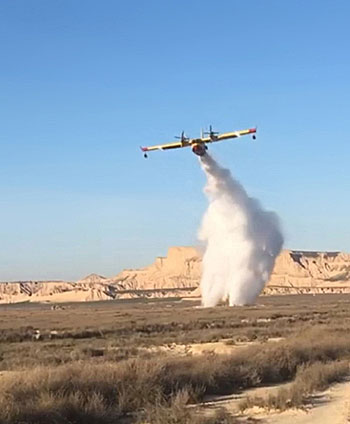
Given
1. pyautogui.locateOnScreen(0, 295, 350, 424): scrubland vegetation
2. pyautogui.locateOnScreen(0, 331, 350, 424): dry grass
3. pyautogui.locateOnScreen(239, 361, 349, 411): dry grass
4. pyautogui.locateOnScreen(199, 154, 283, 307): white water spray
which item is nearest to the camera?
pyautogui.locateOnScreen(0, 295, 350, 424): scrubland vegetation

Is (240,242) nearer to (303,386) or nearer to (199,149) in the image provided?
(199,149)

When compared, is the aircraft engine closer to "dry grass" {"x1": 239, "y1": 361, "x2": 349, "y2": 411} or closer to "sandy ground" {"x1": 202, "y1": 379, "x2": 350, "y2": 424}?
"dry grass" {"x1": 239, "y1": 361, "x2": 349, "y2": 411}

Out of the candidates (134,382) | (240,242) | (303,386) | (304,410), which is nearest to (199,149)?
(240,242)

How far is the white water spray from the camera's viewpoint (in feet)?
300

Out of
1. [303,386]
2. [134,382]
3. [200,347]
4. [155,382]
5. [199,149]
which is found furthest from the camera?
[199,149]

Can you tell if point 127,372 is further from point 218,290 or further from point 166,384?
point 218,290

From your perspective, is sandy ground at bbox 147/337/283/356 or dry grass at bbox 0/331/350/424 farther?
sandy ground at bbox 147/337/283/356

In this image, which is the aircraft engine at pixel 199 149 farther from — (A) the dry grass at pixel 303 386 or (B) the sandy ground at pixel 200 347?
(A) the dry grass at pixel 303 386

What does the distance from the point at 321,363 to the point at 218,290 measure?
2985 inches

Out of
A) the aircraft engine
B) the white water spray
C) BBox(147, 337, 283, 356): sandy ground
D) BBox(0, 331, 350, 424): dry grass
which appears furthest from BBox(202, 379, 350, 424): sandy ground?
the white water spray

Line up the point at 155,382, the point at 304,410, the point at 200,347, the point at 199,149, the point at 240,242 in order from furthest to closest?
the point at 240,242 → the point at 199,149 → the point at 200,347 → the point at 155,382 → the point at 304,410

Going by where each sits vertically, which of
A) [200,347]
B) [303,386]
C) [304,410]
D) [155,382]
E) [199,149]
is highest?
[199,149]

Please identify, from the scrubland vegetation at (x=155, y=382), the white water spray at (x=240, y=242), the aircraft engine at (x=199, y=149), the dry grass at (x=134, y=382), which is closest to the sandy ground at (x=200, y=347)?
the scrubland vegetation at (x=155, y=382)

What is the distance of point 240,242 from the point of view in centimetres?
9412
